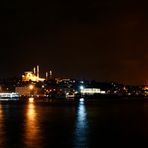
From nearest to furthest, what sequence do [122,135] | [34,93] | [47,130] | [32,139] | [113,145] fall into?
[113,145] < [32,139] < [122,135] < [47,130] < [34,93]

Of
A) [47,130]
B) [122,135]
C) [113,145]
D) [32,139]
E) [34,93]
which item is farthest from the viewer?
[34,93]

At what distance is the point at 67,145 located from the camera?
26.9 metres

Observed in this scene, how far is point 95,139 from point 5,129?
8302 mm

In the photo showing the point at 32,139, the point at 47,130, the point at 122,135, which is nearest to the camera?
the point at 32,139

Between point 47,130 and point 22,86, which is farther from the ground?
point 22,86

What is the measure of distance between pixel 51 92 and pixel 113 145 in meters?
173

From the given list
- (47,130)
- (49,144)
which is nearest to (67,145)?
(49,144)

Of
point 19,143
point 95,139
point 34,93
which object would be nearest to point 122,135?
point 95,139

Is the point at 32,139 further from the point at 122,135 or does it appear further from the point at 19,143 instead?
the point at 122,135

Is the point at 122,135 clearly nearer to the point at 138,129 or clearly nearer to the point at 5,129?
the point at 138,129

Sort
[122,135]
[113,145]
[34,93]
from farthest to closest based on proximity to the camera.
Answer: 1. [34,93]
2. [122,135]
3. [113,145]

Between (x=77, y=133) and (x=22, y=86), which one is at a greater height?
(x=22, y=86)

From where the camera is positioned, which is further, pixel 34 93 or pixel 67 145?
pixel 34 93

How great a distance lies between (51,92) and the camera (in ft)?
654
